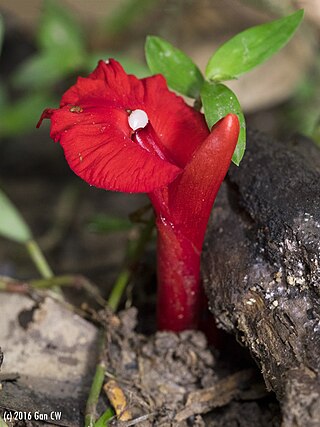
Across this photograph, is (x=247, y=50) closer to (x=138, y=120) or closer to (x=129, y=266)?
(x=138, y=120)

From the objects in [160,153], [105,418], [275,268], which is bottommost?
[105,418]

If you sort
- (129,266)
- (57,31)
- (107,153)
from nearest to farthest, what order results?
1. (107,153)
2. (129,266)
3. (57,31)

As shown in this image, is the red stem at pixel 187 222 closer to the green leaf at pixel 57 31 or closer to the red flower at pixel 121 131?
the red flower at pixel 121 131

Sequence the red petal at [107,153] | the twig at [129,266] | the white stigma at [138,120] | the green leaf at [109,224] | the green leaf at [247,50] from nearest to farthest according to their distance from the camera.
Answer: the red petal at [107,153] → the white stigma at [138,120] → the green leaf at [247,50] → the twig at [129,266] → the green leaf at [109,224]

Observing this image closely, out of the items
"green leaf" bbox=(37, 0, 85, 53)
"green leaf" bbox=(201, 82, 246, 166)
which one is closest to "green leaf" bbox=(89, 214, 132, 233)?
"green leaf" bbox=(201, 82, 246, 166)

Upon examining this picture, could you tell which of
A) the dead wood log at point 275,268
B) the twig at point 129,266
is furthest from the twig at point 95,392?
the dead wood log at point 275,268

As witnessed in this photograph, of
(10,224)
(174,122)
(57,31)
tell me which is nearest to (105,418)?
(174,122)
